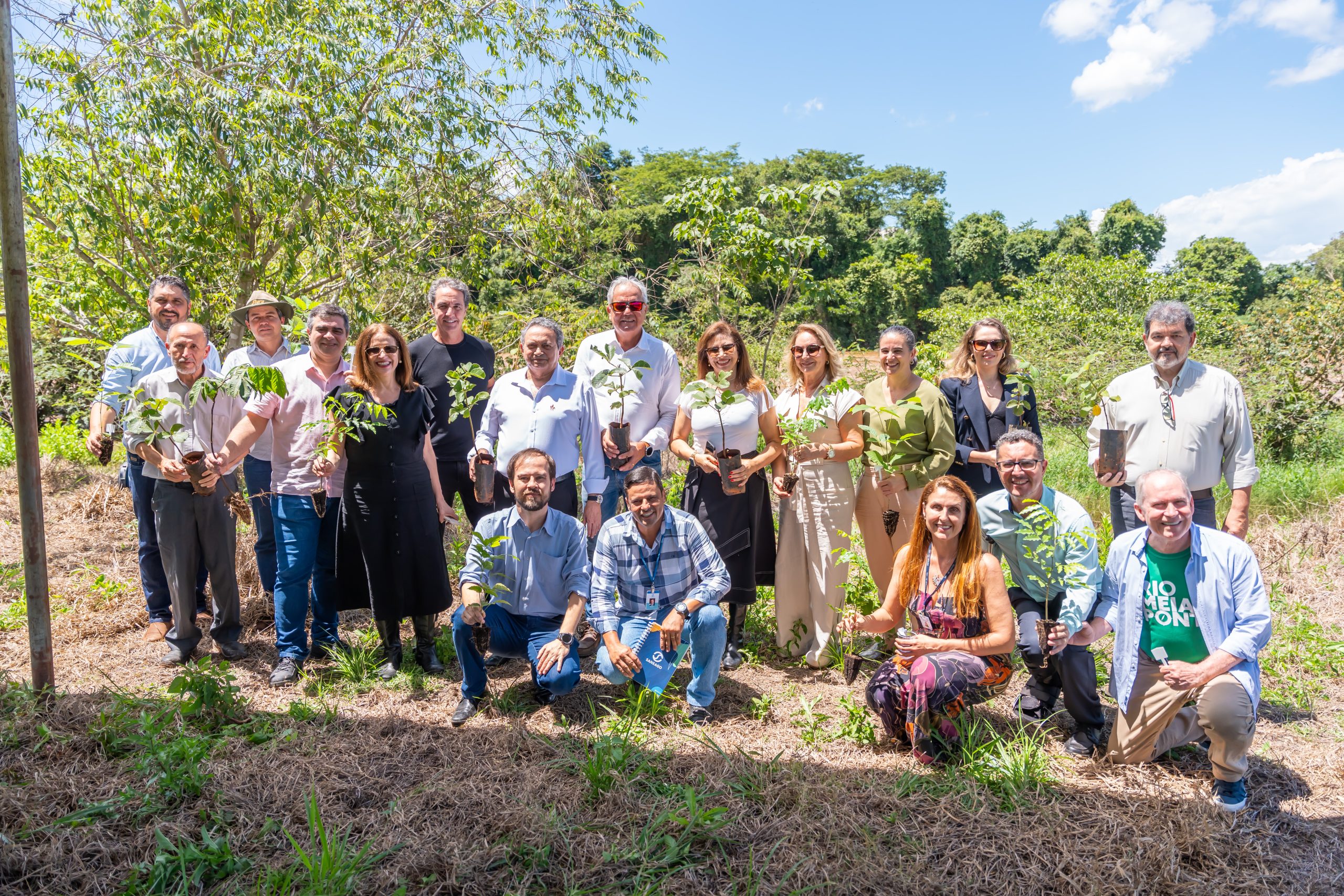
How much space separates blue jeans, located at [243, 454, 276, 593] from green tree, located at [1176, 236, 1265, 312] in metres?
33.5

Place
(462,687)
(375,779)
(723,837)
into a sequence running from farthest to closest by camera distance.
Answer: (462,687), (375,779), (723,837)

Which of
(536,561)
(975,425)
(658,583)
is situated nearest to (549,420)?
(536,561)

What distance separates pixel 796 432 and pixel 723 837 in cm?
184

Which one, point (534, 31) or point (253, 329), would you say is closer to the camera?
point (253, 329)

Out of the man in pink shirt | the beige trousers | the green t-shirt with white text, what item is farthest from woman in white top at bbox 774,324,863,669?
the man in pink shirt

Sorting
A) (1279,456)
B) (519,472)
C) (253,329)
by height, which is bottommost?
(1279,456)

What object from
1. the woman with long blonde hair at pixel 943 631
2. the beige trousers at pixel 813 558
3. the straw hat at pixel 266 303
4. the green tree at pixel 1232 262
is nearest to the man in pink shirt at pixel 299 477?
the straw hat at pixel 266 303

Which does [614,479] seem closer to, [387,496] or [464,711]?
[387,496]

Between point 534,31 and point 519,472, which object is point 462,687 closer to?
point 519,472

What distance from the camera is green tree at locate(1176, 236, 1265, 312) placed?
100ft

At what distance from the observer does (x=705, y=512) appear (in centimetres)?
415

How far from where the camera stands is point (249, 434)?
151 inches

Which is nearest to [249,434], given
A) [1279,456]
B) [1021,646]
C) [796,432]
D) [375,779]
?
[375,779]

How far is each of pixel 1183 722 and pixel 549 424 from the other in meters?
2.87
